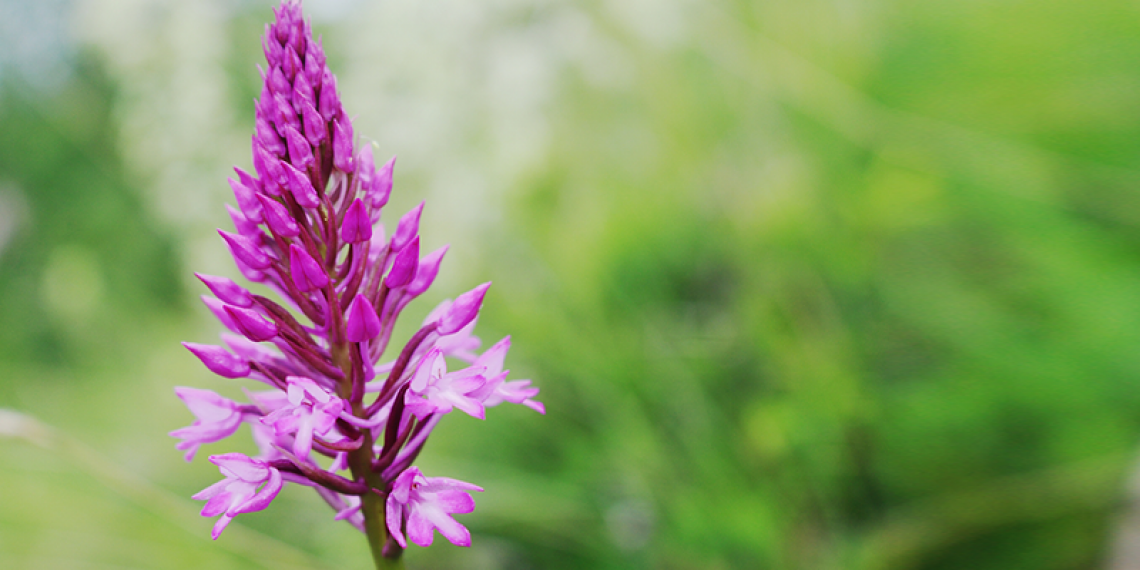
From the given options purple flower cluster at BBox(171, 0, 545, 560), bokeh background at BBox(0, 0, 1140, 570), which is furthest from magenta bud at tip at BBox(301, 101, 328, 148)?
bokeh background at BBox(0, 0, 1140, 570)

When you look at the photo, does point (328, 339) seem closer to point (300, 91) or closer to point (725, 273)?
point (300, 91)

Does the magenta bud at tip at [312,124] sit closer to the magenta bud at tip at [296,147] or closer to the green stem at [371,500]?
the magenta bud at tip at [296,147]

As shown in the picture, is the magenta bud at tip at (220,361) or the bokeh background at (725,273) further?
the bokeh background at (725,273)

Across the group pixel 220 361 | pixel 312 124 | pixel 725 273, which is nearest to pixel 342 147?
pixel 312 124

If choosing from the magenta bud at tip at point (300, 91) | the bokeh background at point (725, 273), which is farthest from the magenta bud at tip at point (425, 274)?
the bokeh background at point (725, 273)

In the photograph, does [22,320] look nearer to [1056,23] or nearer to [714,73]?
[714,73]

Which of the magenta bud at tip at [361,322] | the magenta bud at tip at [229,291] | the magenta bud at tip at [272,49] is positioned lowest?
the magenta bud at tip at [361,322]
